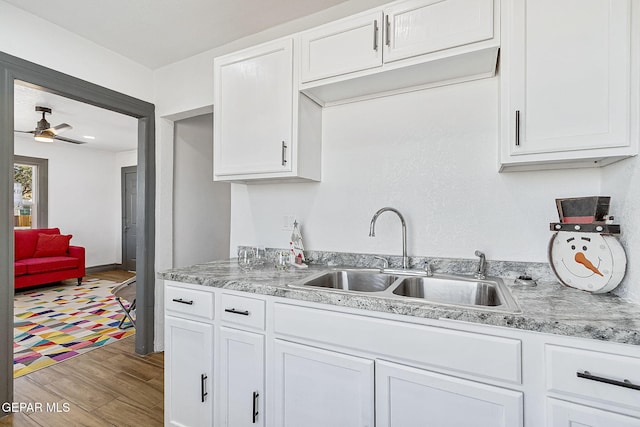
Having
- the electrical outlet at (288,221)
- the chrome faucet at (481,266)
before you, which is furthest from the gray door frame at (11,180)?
the chrome faucet at (481,266)

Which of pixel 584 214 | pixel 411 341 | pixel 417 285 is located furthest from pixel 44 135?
pixel 584 214

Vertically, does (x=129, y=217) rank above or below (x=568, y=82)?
below

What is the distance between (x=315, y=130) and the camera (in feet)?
6.48

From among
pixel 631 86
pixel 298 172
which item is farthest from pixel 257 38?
pixel 631 86

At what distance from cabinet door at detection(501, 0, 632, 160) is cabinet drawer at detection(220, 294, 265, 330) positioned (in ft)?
4.35

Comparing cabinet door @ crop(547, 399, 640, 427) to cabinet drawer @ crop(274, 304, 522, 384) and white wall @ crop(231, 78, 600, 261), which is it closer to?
cabinet drawer @ crop(274, 304, 522, 384)

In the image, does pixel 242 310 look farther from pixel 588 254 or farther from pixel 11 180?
pixel 11 180

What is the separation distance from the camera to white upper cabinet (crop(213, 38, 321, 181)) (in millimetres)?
1771

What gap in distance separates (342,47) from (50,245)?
587 centimetres

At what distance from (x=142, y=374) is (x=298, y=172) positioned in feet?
6.87

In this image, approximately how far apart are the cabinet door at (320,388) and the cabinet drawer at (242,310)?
0.14 m

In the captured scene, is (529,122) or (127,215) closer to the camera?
(529,122)

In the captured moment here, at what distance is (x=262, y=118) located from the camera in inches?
72.8

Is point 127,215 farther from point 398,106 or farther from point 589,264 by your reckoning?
point 589,264
